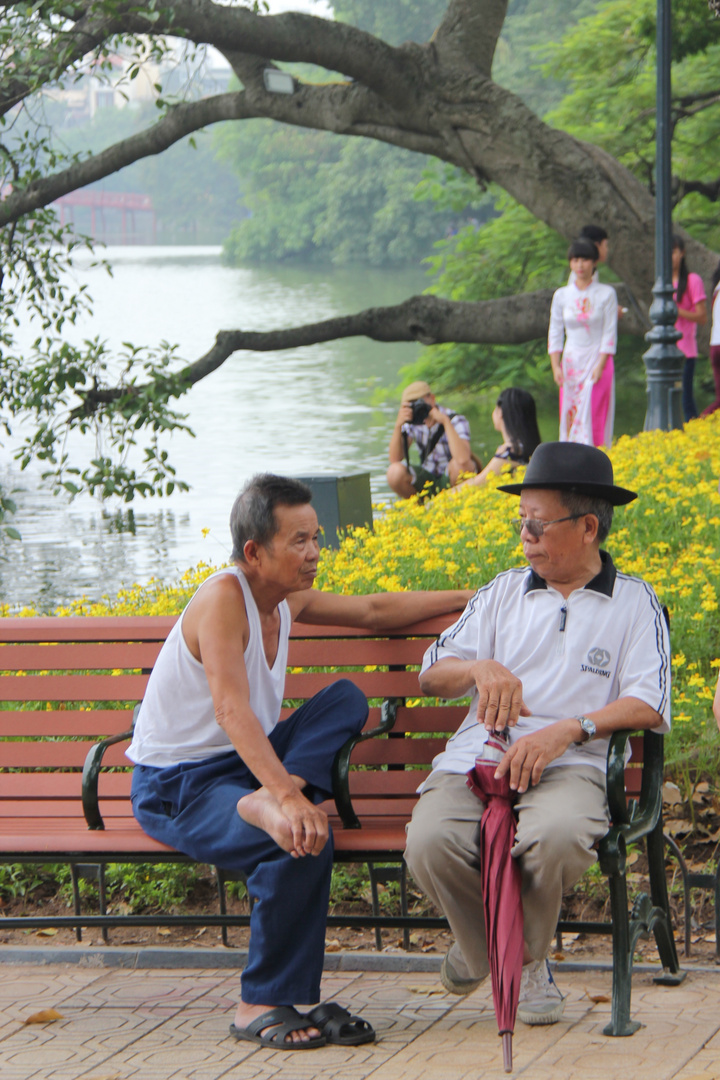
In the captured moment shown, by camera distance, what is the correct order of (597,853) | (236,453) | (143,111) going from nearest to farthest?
1. (597,853)
2. (236,453)
3. (143,111)

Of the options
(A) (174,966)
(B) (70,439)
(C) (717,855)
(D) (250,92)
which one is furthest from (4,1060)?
(B) (70,439)

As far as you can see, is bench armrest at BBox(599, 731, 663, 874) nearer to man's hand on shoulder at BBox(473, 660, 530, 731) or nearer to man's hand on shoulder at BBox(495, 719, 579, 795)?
man's hand on shoulder at BBox(495, 719, 579, 795)

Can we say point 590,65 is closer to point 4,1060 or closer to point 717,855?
point 717,855

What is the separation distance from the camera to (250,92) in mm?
13961

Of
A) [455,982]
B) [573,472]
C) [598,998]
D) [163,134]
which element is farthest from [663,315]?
[455,982]

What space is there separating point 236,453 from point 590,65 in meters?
8.61

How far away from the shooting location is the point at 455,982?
3.31 m

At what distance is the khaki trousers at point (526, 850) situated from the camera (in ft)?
10.1

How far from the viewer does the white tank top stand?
3.44m

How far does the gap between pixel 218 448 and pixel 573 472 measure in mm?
19117

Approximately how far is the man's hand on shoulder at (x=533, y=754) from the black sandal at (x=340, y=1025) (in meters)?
0.66

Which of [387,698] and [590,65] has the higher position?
[590,65]

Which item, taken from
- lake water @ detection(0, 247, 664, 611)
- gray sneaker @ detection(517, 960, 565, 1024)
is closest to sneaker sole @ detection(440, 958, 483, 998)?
gray sneaker @ detection(517, 960, 565, 1024)

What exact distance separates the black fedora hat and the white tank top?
78 cm
